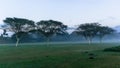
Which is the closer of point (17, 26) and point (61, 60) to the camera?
point (61, 60)

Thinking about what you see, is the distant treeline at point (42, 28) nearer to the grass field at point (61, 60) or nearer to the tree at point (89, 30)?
the tree at point (89, 30)

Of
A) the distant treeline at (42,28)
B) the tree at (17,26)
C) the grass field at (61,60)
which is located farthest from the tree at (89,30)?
the grass field at (61,60)

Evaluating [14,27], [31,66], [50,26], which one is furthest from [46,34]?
[31,66]

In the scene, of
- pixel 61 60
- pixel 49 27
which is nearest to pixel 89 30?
pixel 49 27

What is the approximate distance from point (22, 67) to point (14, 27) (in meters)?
68.9

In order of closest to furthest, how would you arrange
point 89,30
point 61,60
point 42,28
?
1. point 61,60
2. point 42,28
3. point 89,30

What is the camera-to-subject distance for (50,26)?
100312mm

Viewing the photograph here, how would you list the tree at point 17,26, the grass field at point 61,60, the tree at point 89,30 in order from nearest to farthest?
1. the grass field at point 61,60
2. the tree at point 17,26
3. the tree at point 89,30

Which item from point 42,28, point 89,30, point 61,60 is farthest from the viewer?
point 89,30

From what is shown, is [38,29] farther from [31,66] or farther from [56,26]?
[31,66]

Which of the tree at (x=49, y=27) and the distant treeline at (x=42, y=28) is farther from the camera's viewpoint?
the tree at (x=49, y=27)

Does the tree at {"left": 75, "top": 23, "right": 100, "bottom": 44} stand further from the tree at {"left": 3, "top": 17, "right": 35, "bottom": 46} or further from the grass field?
the grass field

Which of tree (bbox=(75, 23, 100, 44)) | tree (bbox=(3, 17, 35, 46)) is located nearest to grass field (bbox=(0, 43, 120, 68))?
tree (bbox=(3, 17, 35, 46))

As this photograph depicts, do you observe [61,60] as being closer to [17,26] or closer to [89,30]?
[17,26]
